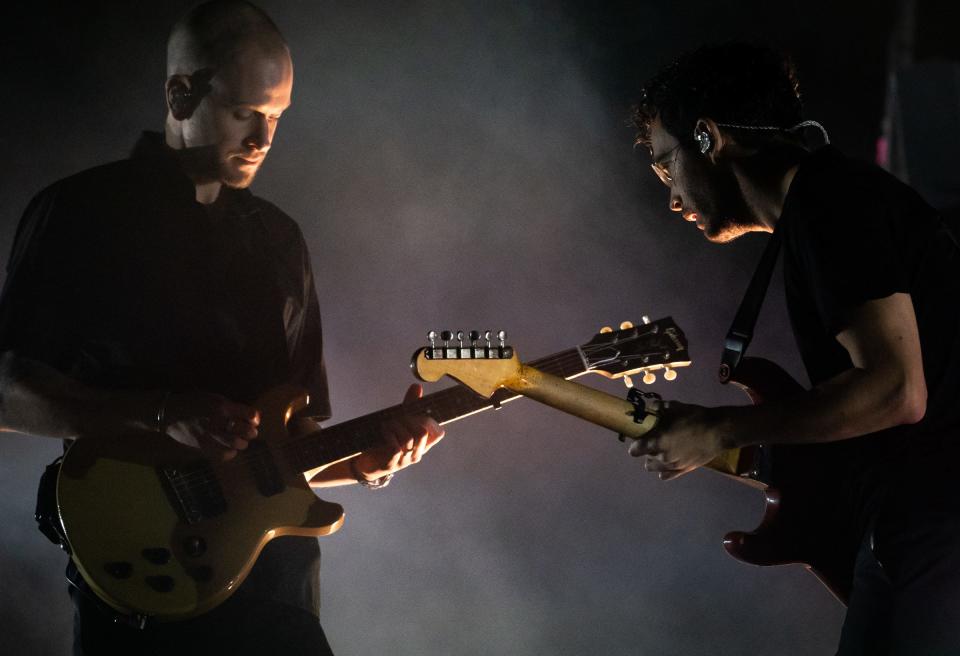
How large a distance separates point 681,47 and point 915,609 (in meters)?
2.90

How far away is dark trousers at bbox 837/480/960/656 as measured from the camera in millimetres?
1762

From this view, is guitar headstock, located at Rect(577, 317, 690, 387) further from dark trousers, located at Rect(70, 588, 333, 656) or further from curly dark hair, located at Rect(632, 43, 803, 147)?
dark trousers, located at Rect(70, 588, 333, 656)

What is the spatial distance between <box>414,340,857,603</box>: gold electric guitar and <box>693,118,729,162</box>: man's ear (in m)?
0.54

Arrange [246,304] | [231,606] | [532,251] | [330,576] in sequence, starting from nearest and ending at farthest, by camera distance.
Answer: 1. [231,606]
2. [246,304]
3. [330,576]
4. [532,251]

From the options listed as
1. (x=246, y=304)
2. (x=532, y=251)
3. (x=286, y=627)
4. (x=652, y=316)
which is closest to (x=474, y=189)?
(x=532, y=251)

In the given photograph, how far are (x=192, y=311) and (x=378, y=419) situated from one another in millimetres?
684

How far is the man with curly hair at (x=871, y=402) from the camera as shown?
1.75 meters

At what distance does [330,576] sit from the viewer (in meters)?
3.66

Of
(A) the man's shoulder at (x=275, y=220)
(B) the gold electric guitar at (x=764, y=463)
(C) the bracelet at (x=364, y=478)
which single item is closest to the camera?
(B) the gold electric guitar at (x=764, y=463)

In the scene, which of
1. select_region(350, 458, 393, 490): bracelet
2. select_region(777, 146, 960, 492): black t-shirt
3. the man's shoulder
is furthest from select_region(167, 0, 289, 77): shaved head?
select_region(777, 146, 960, 492): black t-shirt

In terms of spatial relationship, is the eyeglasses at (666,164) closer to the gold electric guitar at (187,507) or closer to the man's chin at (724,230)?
the man's chin at (724,230)

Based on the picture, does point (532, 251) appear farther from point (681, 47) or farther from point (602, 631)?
point (602, 631)

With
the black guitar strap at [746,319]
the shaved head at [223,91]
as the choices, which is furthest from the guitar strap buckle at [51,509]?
the black guitar strap at [746,319]

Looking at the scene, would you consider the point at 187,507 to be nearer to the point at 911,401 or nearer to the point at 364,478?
the point at 364,478
